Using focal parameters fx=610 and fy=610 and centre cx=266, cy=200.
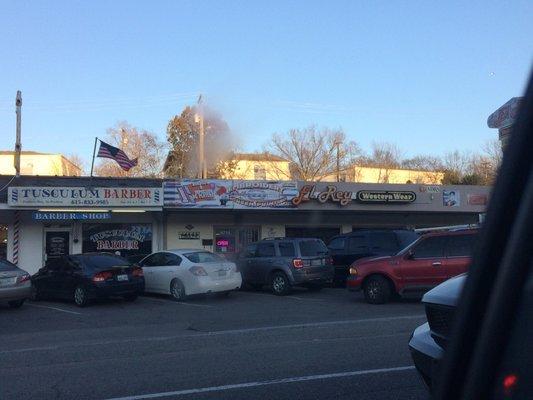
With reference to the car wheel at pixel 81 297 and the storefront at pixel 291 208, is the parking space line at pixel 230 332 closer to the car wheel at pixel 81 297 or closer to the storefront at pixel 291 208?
the car wheel at pixel 81 297

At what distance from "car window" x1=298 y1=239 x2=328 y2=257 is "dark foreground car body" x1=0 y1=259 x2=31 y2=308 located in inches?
299

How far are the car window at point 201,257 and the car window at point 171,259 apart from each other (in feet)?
0.99

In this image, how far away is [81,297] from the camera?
16.2 m

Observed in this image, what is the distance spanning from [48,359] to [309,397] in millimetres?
4442

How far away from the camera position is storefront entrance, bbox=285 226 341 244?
1073 inches

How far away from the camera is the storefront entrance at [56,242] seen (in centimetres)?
2386

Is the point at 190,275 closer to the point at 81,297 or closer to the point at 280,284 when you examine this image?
the point at 280,284

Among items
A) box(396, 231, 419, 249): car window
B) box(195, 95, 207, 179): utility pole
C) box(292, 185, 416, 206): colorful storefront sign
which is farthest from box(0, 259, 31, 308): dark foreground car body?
box(195, 95, 207, 179): utility pole

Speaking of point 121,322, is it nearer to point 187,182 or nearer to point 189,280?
point 189,280

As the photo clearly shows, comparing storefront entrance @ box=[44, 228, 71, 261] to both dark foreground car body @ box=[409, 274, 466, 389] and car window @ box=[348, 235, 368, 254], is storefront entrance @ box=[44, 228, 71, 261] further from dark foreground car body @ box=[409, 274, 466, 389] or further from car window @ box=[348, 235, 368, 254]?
dark foreground car body @ box=[409, 274, 466, 389]

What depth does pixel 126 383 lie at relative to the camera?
7.15m

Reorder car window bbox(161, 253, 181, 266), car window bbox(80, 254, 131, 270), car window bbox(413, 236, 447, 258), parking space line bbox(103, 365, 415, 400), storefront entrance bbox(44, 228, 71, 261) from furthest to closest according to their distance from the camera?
storefront entrance bbox(44, 228, 71, 261) → car window bbox(161, 253, 181, 266) → car window bbox(80, 254, 131, 270) → car window bbox(413, 236, 447, 258) → parking space line bbox(103, 365, 415, 400)

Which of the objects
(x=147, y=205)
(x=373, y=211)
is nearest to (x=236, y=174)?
(x=373, y=211)

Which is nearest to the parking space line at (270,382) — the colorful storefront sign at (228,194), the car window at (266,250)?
the car window at (266,250)
